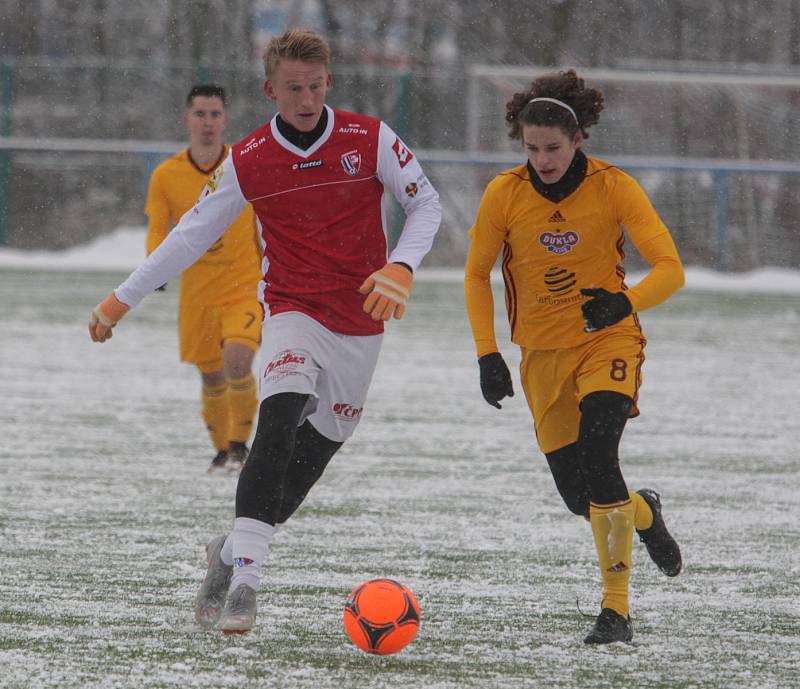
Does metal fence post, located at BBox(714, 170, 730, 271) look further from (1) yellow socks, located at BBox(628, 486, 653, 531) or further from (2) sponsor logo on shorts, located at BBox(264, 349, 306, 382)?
(2) sponsor logo on shorts, located at BBox(264, 349, 306, 382)

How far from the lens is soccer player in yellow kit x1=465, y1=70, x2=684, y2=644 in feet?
15.2

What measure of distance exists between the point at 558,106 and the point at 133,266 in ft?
55.6

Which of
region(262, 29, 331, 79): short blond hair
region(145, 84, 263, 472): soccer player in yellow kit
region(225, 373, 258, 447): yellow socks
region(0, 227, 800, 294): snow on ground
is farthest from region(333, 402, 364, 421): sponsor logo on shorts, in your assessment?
region(0, 227, 800, 294): snow on ground

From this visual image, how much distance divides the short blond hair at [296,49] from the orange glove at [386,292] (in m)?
0.71

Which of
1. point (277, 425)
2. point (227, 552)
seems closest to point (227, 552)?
point (227, 552)

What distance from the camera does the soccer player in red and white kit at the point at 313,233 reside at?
4.82m

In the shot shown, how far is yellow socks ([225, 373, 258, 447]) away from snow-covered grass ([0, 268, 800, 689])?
264 mm

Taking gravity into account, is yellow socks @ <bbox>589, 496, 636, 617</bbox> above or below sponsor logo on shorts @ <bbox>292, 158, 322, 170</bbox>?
below

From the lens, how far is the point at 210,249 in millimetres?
7832

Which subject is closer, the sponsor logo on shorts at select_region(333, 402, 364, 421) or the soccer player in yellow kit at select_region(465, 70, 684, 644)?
the soccer player in yellow kit at select_region(465, 70, 684, 644)

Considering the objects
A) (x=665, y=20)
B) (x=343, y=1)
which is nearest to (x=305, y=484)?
(x=343, y=1)

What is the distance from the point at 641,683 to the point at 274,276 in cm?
180

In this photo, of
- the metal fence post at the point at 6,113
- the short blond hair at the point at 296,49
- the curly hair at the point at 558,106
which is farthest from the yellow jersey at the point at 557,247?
the metal fence post at the point at 6,113

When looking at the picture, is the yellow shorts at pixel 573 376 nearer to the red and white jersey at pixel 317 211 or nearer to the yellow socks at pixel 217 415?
the red and white jersey at pixel 317 211
